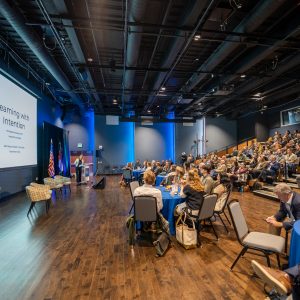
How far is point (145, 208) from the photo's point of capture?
3652mm

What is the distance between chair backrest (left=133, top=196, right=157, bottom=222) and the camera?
11.8 ft

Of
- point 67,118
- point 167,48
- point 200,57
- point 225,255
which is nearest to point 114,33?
point 167,48

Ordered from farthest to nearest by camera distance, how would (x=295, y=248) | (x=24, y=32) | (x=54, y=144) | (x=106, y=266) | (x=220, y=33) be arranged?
(x=54, y=144) → (x=220, y=33) → (x=24, y=32) → (x=106, y=266) → (x=295, y=248)

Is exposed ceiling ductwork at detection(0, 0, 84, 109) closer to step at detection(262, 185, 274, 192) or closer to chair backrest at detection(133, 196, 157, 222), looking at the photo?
chair backrest at detection(133, 196, 157, 222)

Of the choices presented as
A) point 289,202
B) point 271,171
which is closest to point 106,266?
point 289,202

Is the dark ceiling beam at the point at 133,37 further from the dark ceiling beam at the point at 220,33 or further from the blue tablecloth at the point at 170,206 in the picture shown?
the blue tablecloth at the point at 170,206

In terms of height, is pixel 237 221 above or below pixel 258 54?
below

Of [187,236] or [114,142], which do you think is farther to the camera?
[114,142]

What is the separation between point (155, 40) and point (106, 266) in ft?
19.2

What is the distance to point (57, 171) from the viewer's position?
38.6ft

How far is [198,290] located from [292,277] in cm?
111

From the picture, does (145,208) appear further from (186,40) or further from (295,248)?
(186,40)

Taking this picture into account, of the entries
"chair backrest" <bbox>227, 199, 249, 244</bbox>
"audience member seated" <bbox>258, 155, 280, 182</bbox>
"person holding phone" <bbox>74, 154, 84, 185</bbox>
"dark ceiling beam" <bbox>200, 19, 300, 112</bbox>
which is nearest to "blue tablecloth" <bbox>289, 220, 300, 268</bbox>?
"chair backrest" <bbox>227, 199, 249, 244</bbox>

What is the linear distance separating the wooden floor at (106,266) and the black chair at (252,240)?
0.40 m
